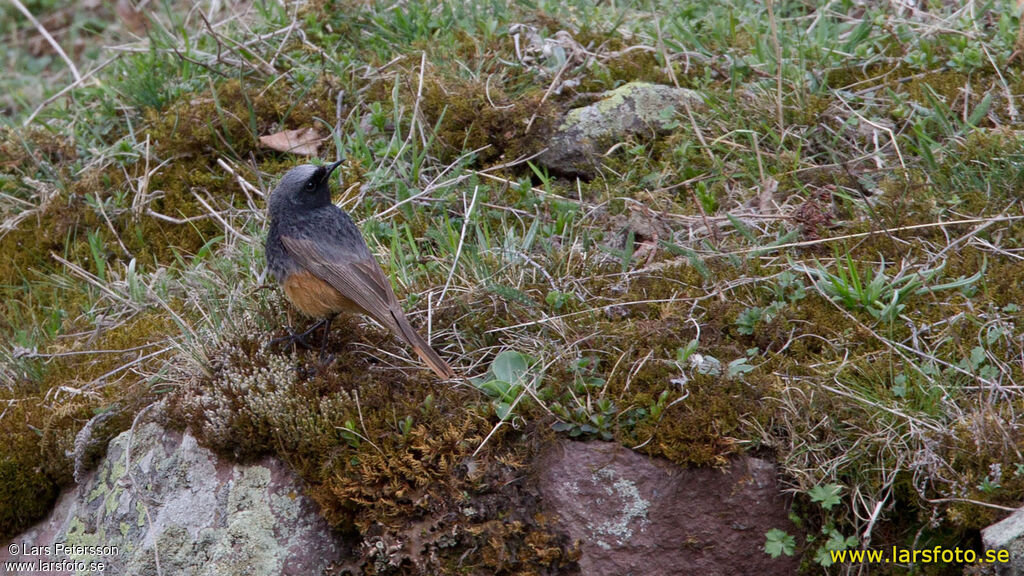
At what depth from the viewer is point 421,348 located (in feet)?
14.3

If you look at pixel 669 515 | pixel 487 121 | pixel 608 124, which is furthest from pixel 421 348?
pixel 608 124

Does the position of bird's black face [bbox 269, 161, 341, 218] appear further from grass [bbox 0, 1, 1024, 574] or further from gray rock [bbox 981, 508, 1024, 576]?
gray rock [bbox 981, 508, 1024, 576]

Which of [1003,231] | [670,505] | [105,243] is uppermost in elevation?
[1003,231]

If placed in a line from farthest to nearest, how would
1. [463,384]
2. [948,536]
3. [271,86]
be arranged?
[271,86]
[463,384]
[948,536]

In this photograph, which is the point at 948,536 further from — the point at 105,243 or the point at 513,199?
the point at 105,243

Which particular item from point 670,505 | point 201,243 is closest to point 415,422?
point 670,505

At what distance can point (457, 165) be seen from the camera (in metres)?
6.07

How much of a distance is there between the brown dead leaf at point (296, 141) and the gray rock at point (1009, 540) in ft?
15.6

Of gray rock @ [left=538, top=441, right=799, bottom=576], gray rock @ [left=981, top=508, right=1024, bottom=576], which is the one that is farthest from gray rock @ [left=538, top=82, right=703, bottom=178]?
gray rock @ [left=981, top=508, right=1024, bottom=576]

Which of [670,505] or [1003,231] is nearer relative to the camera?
[670,505]

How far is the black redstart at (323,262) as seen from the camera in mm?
4547

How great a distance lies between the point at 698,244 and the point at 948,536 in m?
2.05

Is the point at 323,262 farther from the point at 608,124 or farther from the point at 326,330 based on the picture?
the point at 608,124

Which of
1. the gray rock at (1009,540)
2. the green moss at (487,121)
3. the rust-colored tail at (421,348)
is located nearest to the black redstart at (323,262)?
the rust-colored tail at (421,348)
